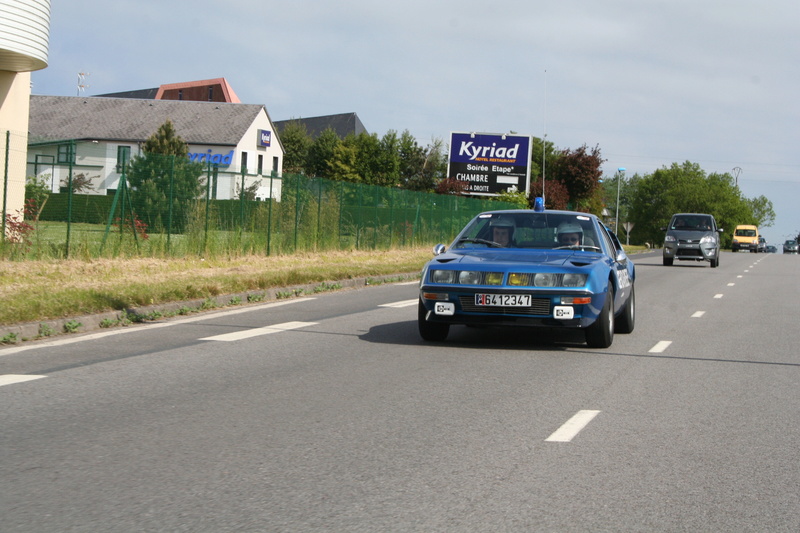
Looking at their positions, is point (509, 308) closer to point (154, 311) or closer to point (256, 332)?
point (256, 332)

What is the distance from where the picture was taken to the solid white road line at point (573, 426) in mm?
6184

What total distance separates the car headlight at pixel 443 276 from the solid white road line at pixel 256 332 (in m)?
2.24

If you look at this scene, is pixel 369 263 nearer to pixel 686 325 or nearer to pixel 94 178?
pixel 94 178

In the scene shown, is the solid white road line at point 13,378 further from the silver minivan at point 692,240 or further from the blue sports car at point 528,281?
the silver minivan at point 692,240

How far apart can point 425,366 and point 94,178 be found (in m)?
14.0

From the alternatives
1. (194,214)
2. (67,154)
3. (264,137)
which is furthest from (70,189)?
(264,137)

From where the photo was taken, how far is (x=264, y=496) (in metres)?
4.72

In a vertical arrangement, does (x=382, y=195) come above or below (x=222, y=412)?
above

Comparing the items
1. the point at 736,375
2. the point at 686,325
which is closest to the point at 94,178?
the point at 686,325

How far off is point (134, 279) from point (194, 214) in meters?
6.15

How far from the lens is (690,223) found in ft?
117

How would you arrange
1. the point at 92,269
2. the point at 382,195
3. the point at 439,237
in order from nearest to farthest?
the point at 92,269
the point at 382,195
the point at 439,237

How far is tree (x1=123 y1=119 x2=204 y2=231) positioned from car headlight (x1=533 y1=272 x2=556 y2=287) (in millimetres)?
12853

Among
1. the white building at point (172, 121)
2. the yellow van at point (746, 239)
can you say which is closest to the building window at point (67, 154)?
the white building at point (172, 121)
